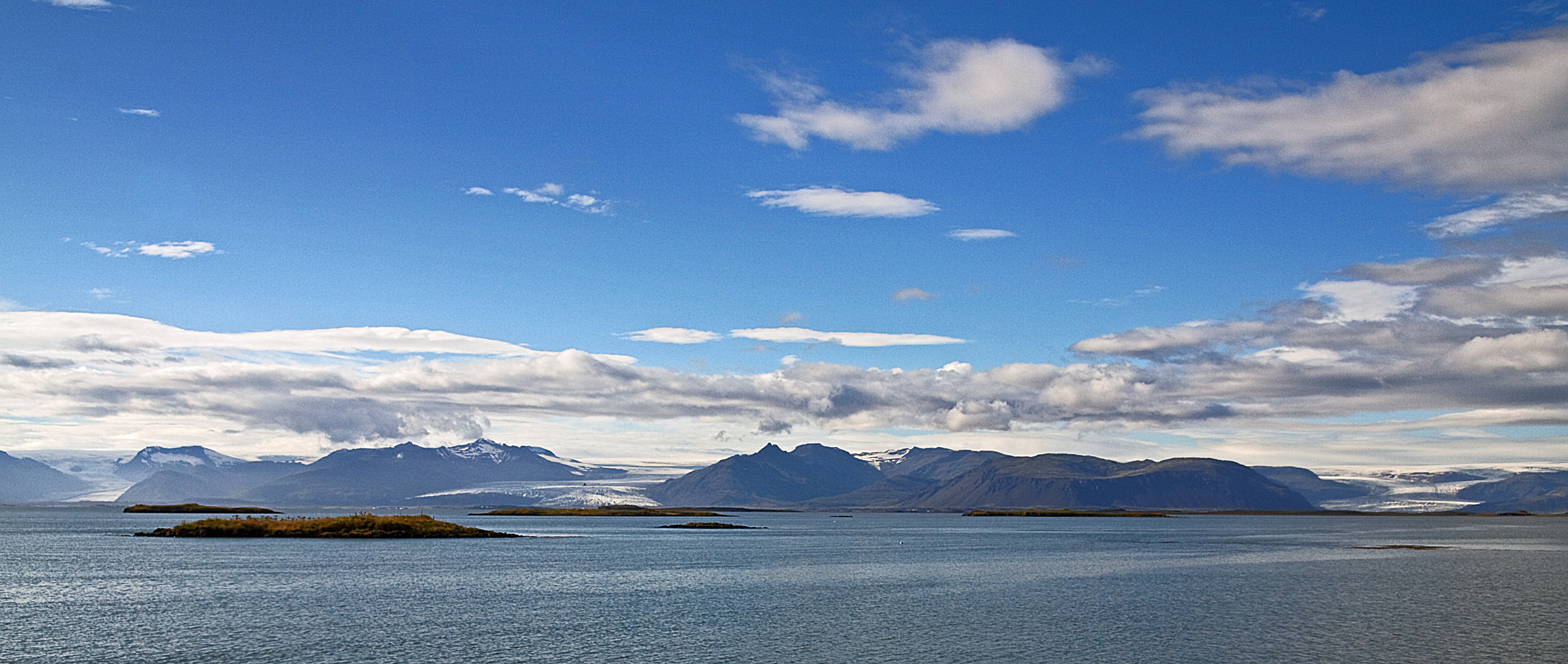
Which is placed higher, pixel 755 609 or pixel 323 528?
pixel 323 528

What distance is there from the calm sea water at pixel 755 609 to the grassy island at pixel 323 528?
28.8 m

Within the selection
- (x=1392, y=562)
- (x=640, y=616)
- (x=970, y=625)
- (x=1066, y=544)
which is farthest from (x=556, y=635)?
(x=1066, y=544)

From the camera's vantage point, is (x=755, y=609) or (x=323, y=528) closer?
(x=755, y=609)

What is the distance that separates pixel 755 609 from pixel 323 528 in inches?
4697

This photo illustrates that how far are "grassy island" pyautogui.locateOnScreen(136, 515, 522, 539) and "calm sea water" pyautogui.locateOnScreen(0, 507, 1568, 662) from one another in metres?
28.8

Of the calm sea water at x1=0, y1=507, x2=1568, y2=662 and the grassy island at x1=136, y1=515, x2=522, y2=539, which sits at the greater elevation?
the grassy island at x1=136, y1=515, x2=522, y2=539

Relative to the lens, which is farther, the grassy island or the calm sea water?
the grassy island

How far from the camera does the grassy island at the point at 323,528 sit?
6486 inches

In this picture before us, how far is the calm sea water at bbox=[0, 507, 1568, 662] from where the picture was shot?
180 feet

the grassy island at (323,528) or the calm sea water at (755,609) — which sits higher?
the grassy island at (323,528)

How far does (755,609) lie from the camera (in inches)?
2928

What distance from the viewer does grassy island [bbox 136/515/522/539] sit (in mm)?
164750

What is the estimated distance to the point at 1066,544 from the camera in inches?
7200

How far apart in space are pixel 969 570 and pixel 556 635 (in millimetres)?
62303
